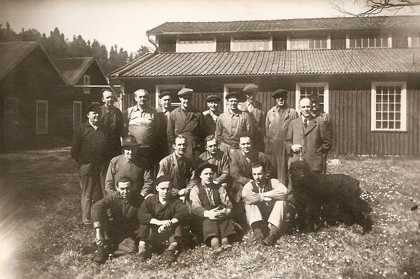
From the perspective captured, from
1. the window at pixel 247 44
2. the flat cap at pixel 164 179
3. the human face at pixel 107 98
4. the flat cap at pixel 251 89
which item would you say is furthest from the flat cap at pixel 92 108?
the window at pixel 247 44

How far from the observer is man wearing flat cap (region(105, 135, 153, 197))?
2961 mm

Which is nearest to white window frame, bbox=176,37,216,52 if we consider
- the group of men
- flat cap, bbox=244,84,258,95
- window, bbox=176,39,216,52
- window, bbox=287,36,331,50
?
window, bbox=176,39,216,52

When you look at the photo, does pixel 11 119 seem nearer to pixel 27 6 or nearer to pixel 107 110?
pixel 107 110

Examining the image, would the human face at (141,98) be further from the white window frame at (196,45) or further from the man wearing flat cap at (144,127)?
the white window frame at (196,45)

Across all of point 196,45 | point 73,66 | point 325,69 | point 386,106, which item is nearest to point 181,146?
point 73,66

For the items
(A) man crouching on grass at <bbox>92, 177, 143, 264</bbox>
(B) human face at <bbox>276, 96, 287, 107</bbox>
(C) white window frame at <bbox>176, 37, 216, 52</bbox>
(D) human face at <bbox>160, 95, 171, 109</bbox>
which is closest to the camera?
(A) man crouching on grass at <bbox>92, 177, 143, 264</bbox>

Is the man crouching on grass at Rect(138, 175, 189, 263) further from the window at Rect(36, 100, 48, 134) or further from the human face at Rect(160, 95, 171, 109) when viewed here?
the window at Rect(36, 100, 48, 134)

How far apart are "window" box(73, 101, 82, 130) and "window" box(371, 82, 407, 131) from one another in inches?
146

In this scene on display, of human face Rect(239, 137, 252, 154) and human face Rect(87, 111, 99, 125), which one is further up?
human face Rect(87, 111, 99, 125)

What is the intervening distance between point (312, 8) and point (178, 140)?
5.93 ft

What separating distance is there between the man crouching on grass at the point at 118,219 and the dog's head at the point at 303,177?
165cm

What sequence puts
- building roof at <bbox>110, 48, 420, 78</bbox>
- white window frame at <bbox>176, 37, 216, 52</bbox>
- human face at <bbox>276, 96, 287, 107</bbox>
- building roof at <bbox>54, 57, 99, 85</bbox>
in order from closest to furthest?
building roof at <bbox>54, 57, 99, 85</bbox> → human face at <bbox>276, 96, 287, 107</bbox> → building roof at <bbox>110, 48, 420, 78</bbox> → white window frame at <bbox>176, 37, 216, 52</bbox>

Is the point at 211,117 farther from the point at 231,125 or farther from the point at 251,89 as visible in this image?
the point at 251,89

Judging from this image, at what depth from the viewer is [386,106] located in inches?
177
